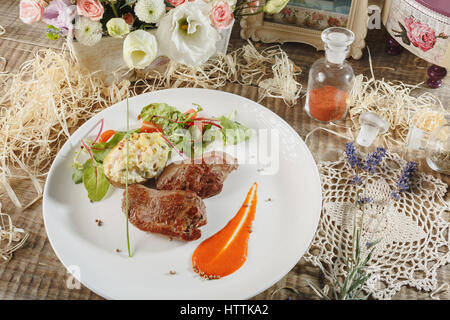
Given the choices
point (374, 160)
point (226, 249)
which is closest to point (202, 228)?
point (226, 249)

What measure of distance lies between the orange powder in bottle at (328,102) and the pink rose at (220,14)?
0.41 m

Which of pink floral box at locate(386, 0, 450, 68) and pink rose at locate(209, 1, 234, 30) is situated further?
pink floral box at locate(386, 0, 450, 68)

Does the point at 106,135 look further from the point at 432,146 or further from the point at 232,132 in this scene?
the point at 432,146

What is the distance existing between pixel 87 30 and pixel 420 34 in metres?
1.24

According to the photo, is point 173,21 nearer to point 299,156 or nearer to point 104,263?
point 299,156

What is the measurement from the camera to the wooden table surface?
1254 millimetres

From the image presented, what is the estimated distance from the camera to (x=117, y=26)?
1.52 m

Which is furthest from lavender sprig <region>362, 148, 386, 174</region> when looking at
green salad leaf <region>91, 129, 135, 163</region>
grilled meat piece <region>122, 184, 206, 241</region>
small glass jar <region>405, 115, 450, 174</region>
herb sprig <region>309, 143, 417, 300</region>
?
green salad leaf <region>91, 129, 135, 163</region>

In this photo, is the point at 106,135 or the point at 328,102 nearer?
the point at 106,135

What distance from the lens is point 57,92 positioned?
177 cm

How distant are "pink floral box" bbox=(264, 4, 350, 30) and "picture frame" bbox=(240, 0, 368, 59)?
0.02 meters

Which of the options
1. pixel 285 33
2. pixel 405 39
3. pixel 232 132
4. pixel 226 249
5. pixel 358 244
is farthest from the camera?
pixel 285 33

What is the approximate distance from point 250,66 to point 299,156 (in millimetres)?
622

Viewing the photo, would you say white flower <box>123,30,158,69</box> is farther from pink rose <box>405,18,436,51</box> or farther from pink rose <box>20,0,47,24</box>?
pink rose <box>405,18,436,51</box>
